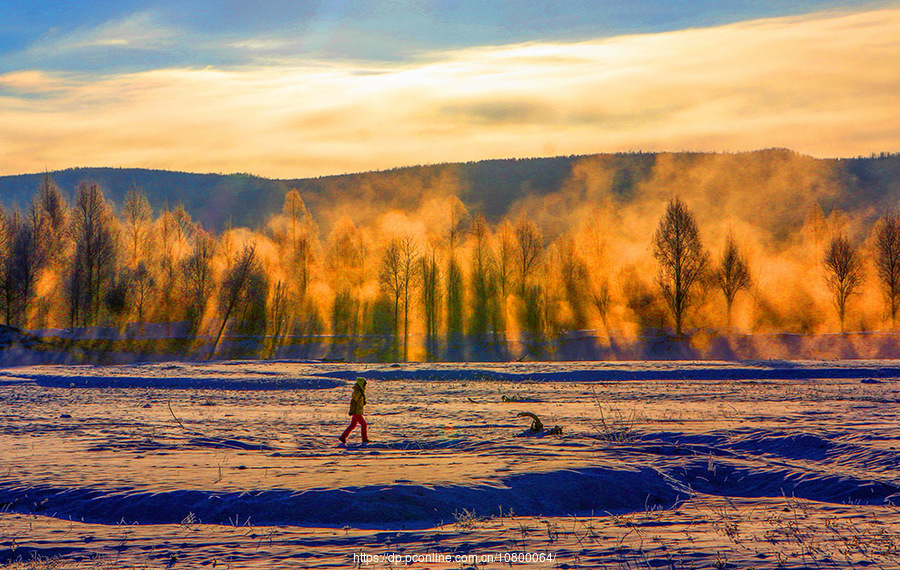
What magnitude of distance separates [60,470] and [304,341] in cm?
6512

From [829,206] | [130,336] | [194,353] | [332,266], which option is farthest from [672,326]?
[829,206]

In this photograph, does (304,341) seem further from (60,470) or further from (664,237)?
(60,470)

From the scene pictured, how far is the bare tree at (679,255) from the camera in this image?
75062 mm

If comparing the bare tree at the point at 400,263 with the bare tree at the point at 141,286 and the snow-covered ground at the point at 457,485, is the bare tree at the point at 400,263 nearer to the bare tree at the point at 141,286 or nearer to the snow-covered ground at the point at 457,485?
the bare tree at the point at 141,286

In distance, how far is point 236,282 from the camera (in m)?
81.9

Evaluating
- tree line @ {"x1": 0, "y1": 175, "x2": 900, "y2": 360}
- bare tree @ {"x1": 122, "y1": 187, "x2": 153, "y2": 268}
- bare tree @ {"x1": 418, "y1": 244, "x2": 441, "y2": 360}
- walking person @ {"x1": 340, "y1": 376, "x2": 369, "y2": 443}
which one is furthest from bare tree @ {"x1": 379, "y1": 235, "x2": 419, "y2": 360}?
walking person @ {"x1": 340, "y1": 376, "x2": 369, "y2": 443}

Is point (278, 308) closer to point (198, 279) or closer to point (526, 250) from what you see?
point (198, 279)

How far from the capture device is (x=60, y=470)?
1535cm

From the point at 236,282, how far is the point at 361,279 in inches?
750

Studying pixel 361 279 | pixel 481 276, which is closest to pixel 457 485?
pixel 481 276

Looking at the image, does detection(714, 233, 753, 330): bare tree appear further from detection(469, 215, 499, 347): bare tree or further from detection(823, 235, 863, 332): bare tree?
detection(469, 215, 499, 347): bare tree

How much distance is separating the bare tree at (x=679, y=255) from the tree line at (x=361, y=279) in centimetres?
16

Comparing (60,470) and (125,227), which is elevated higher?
(125,227)

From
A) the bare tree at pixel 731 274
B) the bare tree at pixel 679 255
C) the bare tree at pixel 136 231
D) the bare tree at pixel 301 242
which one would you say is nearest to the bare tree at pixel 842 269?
the bare tree at pixel 731 274
